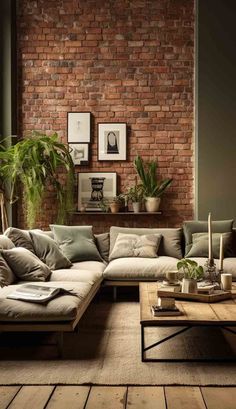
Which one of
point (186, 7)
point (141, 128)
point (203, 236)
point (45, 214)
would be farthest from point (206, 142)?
point (45, 214)

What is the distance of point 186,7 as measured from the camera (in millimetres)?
7234

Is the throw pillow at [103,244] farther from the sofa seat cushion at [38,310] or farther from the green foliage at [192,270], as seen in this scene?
the sofa seat cushion at [38,310]

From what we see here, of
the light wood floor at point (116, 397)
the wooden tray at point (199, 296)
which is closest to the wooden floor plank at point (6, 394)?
the light wood floor at point (116, 397)

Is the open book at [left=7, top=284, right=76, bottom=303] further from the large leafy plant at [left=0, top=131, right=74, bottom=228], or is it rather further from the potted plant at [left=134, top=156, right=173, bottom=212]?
the potted plant at [left=134, top=156, right=173, bottom=212]

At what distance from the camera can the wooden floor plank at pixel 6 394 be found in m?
2.71

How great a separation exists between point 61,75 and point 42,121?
70 cm

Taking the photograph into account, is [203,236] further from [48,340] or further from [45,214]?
[48,340]

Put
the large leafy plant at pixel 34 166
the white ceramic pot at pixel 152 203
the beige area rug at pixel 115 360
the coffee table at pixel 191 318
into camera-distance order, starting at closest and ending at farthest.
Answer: the beige area rug at pixel 115 360
the coffee table at pixel 191 318
the large leafy plant at pixel 34 166
the white ceramic pot at pixel 152 203

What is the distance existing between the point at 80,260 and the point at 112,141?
1.92 m

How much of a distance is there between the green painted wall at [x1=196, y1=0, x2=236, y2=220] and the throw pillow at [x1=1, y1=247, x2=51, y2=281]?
2.91 m

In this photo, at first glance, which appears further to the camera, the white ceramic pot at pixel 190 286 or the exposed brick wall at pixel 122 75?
the exposed brick wall at pixel 122 75

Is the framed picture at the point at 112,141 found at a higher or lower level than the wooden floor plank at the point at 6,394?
higher

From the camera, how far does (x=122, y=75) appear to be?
727 cm

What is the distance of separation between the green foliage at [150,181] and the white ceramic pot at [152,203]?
0.28ft
